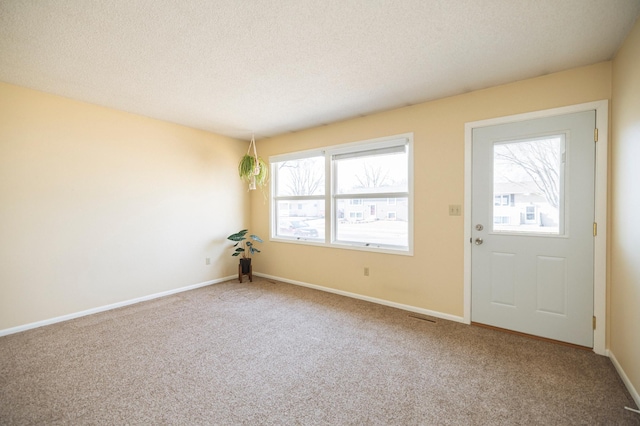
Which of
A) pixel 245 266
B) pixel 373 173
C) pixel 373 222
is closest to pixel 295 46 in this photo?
pixel 373 173

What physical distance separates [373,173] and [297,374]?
2.63 meters

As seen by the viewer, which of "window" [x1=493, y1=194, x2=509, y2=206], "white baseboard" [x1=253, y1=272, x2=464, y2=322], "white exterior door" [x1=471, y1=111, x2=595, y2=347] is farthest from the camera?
"white baseboard" [x1=253, y1=272, x2=464, y2=322]

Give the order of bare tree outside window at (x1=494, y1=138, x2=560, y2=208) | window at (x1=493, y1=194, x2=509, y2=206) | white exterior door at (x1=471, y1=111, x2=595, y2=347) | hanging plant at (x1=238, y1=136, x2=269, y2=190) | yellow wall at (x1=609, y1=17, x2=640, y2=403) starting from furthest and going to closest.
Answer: hanging plant at (x1=238, y1=136, x2=269, y2=190) < window at (x1=493, y1=194, x2=509, y2=206) < bare tree outside window at (x1=494, y1=138, x2=560, y2=208) < white exterior door at (x1=471, y1=111, x2=595, y2=347) < yellow wall at (x1=609, y1=17, x2=640, y2=403)

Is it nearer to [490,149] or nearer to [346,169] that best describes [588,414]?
[490,149]

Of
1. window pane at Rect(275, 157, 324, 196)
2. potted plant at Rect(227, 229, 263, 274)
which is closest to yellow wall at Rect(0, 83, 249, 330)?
potted plant at Rect(227, 229, 263, 274)

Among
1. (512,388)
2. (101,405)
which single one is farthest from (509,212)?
(101,405)

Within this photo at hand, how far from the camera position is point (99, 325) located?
9.80ft

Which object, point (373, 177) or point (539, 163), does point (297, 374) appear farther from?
point (539, 163)

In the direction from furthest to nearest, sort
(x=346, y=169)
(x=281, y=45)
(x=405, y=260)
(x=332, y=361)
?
1. (x=346, y=169)
2. (x=405, y=260)
3. (x=332, y=361)
4. (x=281, y=45)

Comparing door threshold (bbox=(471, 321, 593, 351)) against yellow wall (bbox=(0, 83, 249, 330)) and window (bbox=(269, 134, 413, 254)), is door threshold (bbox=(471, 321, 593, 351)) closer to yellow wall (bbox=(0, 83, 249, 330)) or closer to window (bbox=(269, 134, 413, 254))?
window (bbox=(269, 134, 413, 254))

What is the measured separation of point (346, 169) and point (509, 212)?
2114 mm

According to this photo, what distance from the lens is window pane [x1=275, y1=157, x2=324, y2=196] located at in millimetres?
4402

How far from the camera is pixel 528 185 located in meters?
2.66

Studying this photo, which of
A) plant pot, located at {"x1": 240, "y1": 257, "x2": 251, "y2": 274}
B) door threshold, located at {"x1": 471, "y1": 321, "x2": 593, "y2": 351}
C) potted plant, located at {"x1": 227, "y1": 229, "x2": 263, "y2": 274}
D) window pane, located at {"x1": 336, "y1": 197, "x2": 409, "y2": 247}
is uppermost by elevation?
window pane, located at {"x1": 336, "y1": 197, "x2": 409, "y2": 247}
